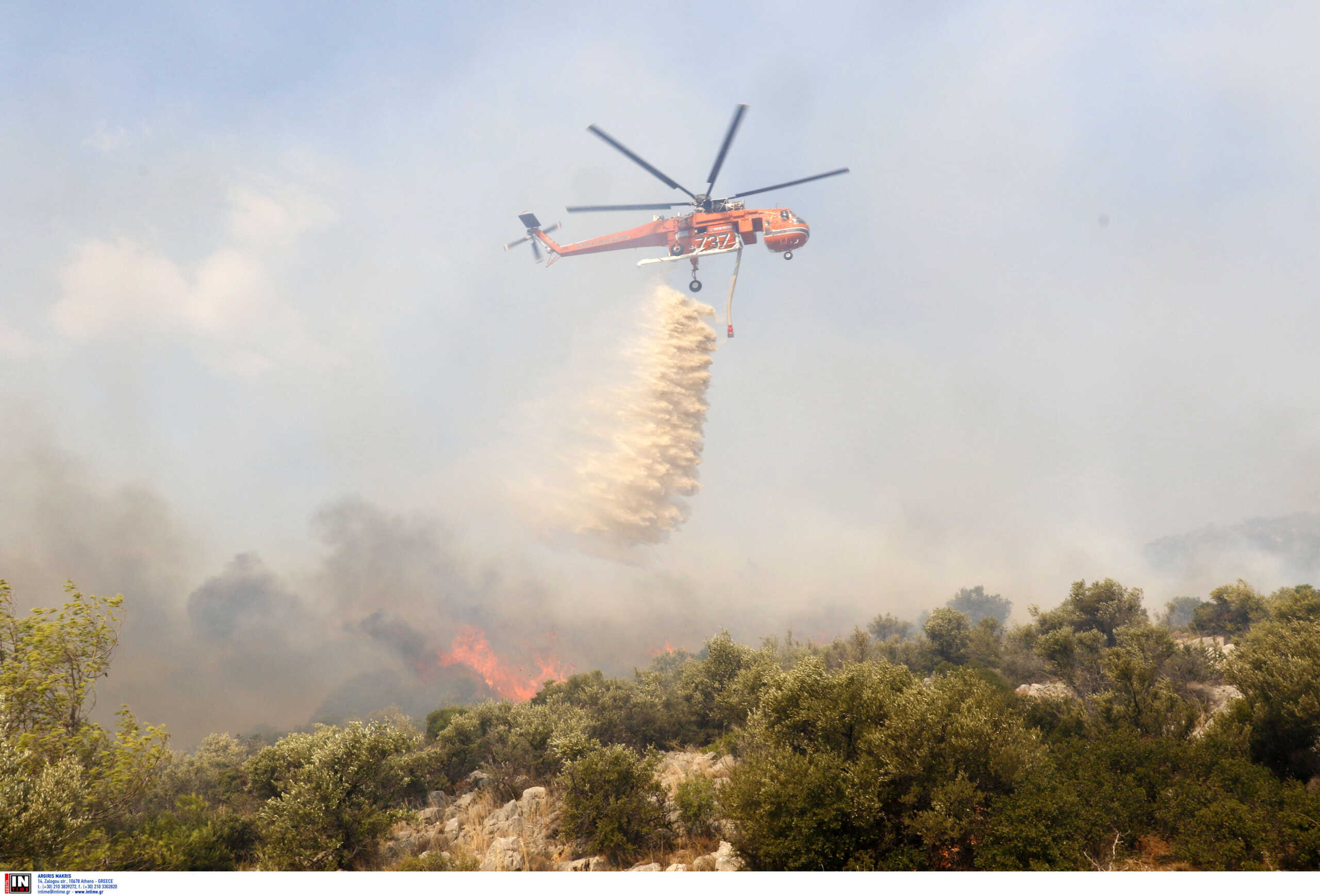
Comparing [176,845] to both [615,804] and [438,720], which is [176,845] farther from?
[438,720]

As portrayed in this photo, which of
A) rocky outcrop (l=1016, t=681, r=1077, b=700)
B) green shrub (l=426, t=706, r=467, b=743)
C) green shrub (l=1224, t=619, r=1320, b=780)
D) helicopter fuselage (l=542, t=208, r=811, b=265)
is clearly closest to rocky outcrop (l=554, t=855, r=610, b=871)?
green shrub (l=1224, t=619, r=1320, b=780)

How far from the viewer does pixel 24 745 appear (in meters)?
24.3

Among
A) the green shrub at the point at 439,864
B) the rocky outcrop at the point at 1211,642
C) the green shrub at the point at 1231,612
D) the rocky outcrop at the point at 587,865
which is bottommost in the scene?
the rocky outcrop at the point at 587,865

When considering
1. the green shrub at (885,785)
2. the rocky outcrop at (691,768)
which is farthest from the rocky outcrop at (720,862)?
the rocky outcrop at (691,768)

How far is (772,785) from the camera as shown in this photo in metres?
21.8

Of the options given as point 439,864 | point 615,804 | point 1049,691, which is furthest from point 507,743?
point 1049,691

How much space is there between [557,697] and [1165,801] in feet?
155

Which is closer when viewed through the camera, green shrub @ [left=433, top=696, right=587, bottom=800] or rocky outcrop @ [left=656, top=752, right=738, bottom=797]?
rocky outcrop @ [left=656, top=752, right=738, bottom=797]

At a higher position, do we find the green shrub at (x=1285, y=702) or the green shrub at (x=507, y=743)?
the green shrub at (x=1285, y=702)

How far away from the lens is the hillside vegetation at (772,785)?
67.6 feet

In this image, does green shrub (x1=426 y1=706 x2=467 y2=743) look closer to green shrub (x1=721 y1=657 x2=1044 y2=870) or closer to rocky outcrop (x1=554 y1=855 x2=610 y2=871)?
rocky outcrop (x1=554 y1=855 x2=610 y2=871)

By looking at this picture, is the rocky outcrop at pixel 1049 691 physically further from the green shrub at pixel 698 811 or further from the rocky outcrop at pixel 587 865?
the rocky outcrop at pixel 587 865

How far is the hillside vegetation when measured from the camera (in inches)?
811

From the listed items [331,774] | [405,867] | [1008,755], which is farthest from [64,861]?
[1008,755]
